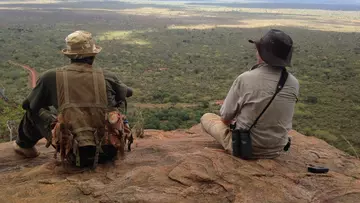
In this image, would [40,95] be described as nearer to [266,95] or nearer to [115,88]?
[115,88]

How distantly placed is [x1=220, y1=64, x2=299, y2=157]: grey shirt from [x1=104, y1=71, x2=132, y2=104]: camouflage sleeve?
107 centimetres

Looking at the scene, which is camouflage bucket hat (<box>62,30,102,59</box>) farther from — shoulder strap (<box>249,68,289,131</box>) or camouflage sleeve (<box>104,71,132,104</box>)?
shoulder strap (<box>249,68,289,131</box>)

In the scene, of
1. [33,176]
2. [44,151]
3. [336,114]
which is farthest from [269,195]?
[336,114]

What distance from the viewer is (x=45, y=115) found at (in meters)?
4.15

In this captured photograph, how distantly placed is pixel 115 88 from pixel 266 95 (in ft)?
4.94

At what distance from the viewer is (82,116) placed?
3.86m

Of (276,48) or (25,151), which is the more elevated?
(276,48)

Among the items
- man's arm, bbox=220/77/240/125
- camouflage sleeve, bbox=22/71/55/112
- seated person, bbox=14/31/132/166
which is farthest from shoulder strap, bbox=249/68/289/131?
camouflage sleeve, bbox=22/71/55/112

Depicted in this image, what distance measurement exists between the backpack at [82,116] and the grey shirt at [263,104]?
3.88 feet

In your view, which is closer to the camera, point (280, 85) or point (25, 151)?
point (280, 85)

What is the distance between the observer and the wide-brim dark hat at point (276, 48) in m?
3.82

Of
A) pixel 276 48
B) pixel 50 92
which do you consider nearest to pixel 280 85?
pixel 276 48

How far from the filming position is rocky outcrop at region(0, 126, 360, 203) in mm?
3291

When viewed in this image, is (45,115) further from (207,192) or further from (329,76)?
(329,76)
